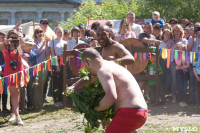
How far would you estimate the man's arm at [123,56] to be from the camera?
6.57 metres

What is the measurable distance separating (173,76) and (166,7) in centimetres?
1081

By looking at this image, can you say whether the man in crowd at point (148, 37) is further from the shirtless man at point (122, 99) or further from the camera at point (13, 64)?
the shirtless man at point (122, 99)

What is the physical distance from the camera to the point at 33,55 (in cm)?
1069

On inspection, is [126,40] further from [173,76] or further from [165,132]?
[165,132]

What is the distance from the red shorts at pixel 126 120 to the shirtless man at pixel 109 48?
1693mm

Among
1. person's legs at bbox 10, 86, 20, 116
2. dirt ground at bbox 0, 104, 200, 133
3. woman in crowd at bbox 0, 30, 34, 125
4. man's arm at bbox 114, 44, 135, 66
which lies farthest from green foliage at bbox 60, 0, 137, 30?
man's arm at bbox 114, 44, 135, 66

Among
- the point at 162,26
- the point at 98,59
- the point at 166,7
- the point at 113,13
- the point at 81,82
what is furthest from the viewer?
the point at 113,13

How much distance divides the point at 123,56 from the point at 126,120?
6.38 ft

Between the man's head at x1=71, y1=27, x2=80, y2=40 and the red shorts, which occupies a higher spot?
the man's head at x1=71, y1=27, x2=80, y2=40

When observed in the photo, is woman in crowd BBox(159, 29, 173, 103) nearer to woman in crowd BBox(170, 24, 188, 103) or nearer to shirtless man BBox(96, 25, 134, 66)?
woman in crowd BBox(170, 24, 188, 103)

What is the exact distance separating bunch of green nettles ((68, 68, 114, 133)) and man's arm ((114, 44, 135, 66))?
3.25ft

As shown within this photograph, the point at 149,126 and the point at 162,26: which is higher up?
the point at 162,26

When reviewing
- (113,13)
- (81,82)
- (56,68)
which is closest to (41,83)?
(56,68)

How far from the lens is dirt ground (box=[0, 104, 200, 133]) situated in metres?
8.27
